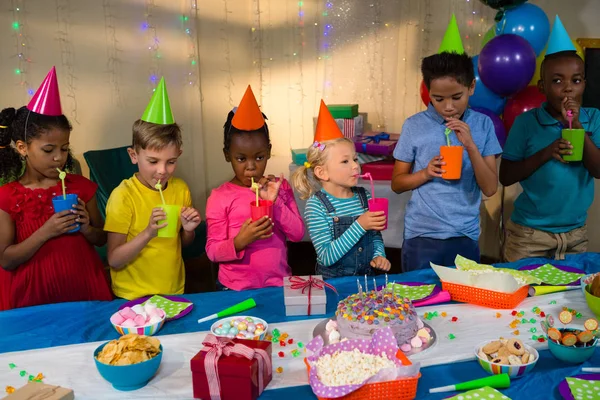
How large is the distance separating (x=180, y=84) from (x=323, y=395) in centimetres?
392

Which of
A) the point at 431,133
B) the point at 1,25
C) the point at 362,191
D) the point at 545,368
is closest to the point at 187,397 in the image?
the point at 545,368

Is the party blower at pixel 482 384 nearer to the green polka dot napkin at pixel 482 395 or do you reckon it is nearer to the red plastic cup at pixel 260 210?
the green polka dot napkin at pixel 482 395

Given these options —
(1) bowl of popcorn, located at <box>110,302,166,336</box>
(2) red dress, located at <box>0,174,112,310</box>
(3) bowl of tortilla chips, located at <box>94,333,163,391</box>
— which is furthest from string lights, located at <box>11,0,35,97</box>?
(3) bowl of tortilla chips, located at <box>94,333,163,391</box>

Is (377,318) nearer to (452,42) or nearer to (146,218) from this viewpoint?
(146,218)

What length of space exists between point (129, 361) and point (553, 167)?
2.15m

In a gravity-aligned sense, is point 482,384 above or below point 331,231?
below

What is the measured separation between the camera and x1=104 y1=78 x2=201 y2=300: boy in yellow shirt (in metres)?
2.16

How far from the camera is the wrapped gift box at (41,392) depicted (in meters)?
1.25

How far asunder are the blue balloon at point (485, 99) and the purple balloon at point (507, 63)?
0.07m

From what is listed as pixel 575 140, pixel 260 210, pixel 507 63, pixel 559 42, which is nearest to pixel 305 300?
pixel 260 210

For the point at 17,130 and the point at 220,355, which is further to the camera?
the point at 17,130

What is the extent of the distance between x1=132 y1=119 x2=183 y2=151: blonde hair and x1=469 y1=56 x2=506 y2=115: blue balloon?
2198 millimetres

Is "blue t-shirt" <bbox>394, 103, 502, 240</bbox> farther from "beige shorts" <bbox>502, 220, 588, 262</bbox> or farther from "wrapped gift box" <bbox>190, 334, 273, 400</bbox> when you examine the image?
"wrapped gift box" <bbox>190, 334, 273, 400</bbox>

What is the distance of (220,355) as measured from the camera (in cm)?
133
